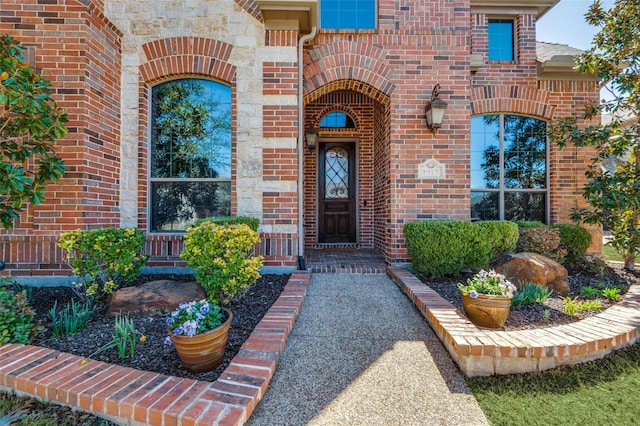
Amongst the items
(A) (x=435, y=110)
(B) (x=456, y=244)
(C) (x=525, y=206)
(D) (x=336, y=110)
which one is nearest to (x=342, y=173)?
(D) (x=336, y=110)

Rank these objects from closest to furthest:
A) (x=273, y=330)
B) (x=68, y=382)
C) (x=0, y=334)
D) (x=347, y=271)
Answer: (x=68, y=382) → (x=0, y=334) → (x=273, y=330) → (x=347, y=271)

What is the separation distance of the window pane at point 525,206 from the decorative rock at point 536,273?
1.89 m

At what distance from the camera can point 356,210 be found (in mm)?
6406

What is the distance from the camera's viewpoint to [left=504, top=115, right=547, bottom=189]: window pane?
521 centimetres

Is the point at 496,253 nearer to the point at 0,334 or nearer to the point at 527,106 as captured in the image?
the point at 527,106

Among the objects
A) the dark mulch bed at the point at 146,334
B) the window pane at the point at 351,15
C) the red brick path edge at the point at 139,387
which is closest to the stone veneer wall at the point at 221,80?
the window pane at the point at 351,15

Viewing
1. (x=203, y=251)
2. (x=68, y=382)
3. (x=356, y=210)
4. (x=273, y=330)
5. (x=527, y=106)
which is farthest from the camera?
(x=356, y=210)

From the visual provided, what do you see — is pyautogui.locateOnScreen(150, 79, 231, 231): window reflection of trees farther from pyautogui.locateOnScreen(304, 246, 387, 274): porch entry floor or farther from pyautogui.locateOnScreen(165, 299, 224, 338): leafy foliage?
pyautogui.locateOnScreen(165, 299, 224, 338): leafy foliage

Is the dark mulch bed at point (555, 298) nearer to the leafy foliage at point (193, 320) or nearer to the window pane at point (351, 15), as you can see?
the leafy foliage at point (193, 320)

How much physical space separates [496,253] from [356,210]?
2968 millimetres

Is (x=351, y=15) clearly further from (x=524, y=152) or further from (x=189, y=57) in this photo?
(x=524, y=152)

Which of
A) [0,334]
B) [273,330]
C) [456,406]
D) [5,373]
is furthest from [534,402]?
[0,334]

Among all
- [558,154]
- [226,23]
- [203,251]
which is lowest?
[203,251]

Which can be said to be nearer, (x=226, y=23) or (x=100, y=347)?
(x=100, y=347)
